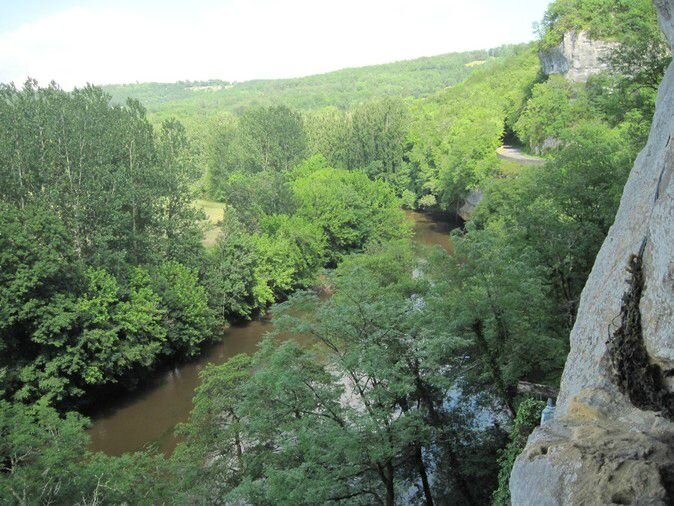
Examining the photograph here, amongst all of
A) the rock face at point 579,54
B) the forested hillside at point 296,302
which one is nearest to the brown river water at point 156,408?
the forested hillside at point 296,302

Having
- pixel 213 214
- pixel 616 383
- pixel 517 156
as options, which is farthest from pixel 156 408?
pixel 517 156

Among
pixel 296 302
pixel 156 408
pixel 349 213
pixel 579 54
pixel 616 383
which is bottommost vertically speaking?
pixel 156 408

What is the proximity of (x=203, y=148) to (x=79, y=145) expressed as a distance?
40915 mm

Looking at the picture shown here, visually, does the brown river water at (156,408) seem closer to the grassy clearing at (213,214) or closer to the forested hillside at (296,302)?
the forested hillside at (296,302)

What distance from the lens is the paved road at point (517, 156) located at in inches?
1758

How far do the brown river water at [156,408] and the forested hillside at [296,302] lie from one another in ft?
2.97

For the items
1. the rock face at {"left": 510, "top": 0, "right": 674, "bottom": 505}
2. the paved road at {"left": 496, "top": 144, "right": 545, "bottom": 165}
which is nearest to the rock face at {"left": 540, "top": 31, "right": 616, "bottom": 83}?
the paved road at {"left": 496, "top": 144, "right": 545, "bottom": 165}

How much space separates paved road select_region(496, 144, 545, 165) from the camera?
4466 centimetres

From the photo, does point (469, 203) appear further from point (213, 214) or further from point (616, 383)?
point (616, 383)

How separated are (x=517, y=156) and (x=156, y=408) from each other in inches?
1429

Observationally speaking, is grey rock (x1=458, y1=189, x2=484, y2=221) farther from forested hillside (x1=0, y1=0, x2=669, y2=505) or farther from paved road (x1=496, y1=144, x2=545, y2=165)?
paved road (x1=496, y1=144, x2=545, y2=165)

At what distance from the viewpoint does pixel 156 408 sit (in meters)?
25.3

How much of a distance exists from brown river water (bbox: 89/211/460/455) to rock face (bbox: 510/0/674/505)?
59.9 ft

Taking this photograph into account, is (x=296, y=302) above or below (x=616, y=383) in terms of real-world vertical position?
below
